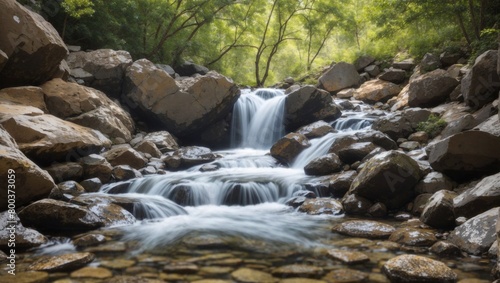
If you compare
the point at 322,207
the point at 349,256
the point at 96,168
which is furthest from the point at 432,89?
the point at 96,168

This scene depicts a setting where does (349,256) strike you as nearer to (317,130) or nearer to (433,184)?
(433,184)

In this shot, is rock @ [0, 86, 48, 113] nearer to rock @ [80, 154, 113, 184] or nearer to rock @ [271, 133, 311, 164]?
rock @ [80, 154, 113, 184]

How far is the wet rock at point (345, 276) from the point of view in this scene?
360cm

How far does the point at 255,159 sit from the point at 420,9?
737 centimetres

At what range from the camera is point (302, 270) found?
389 cm

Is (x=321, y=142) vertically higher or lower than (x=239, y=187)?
higher

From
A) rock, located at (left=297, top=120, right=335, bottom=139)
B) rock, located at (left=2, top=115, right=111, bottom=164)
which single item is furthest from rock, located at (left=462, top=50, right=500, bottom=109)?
rock, located at (left=2, top=115, right=111, bottom=164)

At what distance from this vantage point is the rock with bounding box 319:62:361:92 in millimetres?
17500

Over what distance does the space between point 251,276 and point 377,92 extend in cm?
1331

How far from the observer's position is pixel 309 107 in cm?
1308

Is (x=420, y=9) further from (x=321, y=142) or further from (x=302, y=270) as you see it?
(x=302, y=270)

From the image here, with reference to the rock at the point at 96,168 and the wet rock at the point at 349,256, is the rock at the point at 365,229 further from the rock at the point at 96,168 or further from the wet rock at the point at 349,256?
the rock at the point at 96,168

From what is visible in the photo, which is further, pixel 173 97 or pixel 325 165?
pixel 173 97

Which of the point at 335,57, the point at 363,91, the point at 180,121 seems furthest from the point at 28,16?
the point at 335,57
